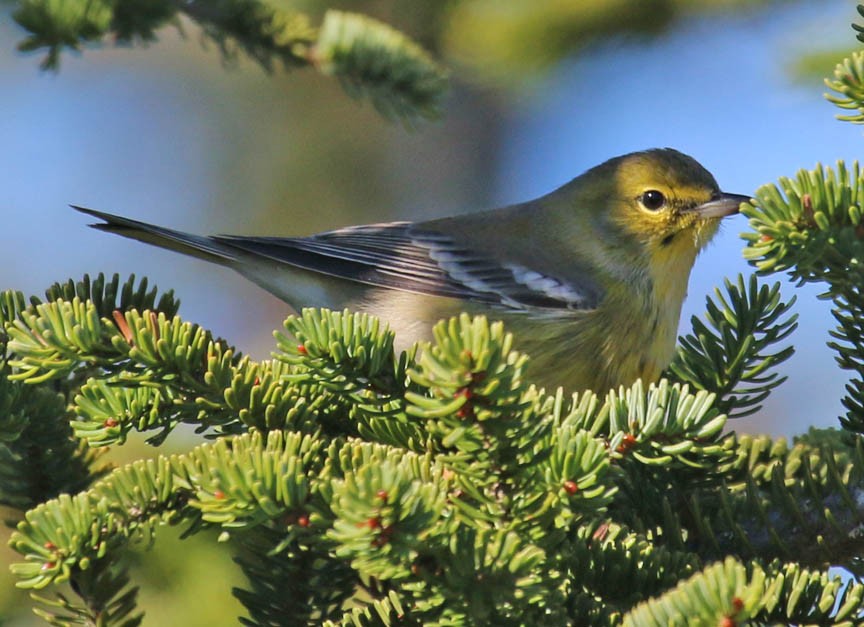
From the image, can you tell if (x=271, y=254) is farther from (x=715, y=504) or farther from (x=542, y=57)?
(x=715, y=504)

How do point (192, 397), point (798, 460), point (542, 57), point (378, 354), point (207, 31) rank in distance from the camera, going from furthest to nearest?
point (542, 57), point (207, 31), point (798, 460), point (192, 397), point (378, 354)

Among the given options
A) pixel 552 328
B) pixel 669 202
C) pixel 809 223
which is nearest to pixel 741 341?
pixel 809 223

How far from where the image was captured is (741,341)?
3.34 meters

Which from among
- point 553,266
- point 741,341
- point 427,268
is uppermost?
point 553,266

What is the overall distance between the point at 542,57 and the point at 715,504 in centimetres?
330

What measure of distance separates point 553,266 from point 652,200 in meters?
0.65

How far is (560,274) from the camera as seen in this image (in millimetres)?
5246

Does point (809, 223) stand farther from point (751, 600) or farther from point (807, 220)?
point (751, 600)

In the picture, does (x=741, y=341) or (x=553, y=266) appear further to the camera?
(x=553, y=266)

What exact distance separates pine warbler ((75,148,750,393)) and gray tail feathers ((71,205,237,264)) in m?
0.01

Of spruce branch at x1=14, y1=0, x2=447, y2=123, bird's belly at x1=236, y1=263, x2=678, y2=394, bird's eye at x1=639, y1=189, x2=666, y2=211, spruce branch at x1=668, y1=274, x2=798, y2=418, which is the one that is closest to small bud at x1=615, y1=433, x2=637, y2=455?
spruce branch at x1=668, y1=274, x2=798, y2=418

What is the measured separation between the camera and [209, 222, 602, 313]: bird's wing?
194 inches

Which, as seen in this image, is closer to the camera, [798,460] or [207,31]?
[798,460]

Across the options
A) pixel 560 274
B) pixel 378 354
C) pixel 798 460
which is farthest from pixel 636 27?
pixel 378 354
